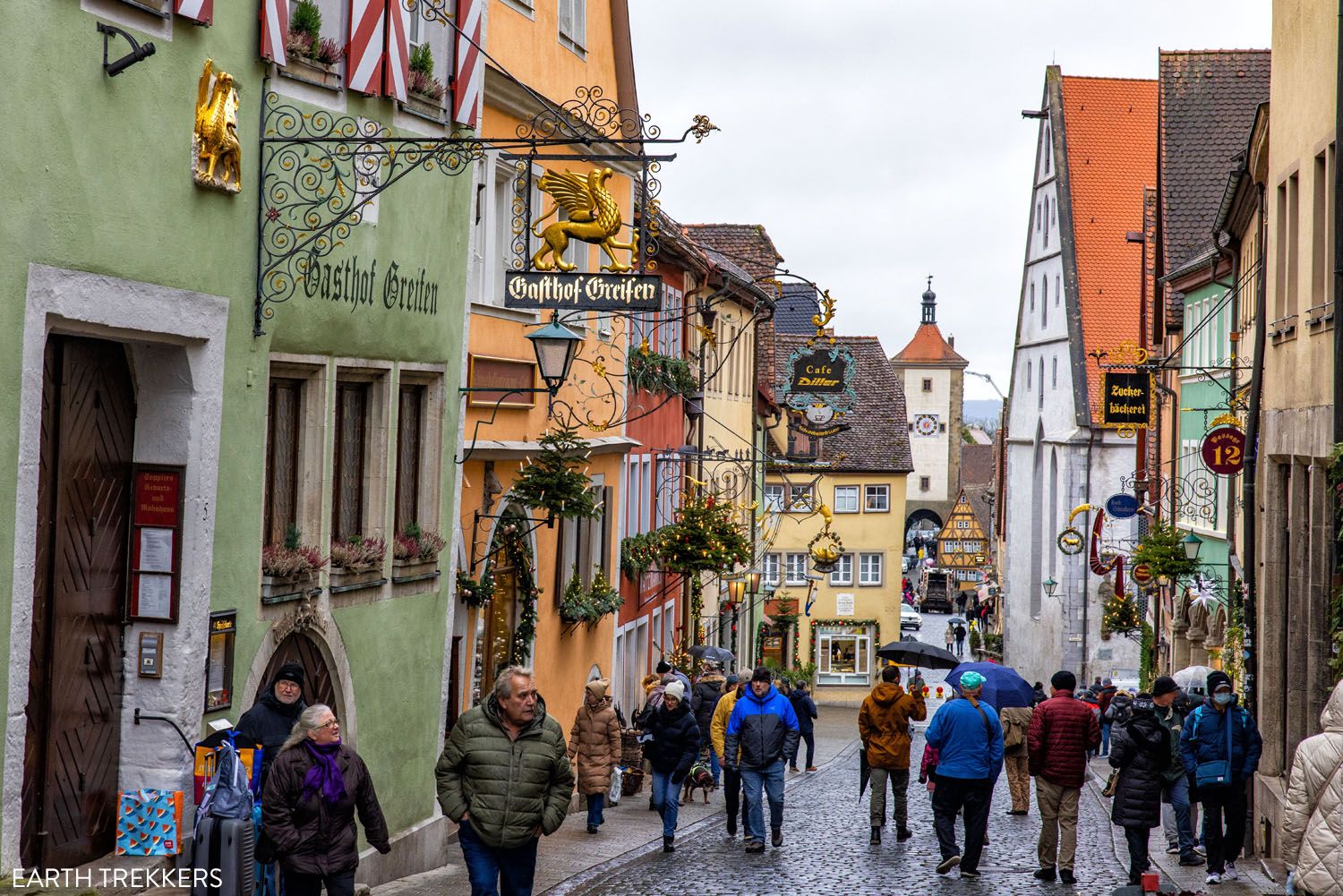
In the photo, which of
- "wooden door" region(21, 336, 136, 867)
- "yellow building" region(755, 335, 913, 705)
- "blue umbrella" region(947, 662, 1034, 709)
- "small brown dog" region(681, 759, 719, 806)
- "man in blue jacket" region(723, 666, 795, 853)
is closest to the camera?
"wooden door" region(21, 336, 136, 867)

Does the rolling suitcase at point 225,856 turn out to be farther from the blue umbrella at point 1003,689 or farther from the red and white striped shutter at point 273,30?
the blue umbrella at point 1003,689

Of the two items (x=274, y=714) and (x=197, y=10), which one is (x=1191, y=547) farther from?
(x=197, y=10)

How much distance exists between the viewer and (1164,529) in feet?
84.7

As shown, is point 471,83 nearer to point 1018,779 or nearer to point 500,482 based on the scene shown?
point 500,482

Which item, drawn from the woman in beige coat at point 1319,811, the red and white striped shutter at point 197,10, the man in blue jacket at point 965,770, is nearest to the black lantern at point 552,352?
the man in blue jacket at point 965,770

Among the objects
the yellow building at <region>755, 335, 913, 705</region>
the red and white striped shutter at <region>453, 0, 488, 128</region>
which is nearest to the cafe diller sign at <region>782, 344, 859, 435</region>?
the yellow building at <region>755, 335, 913, 705</region>

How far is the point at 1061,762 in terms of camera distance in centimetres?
1295

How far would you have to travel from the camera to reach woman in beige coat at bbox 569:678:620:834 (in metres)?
15.1

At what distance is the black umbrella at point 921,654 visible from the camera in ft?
86.8

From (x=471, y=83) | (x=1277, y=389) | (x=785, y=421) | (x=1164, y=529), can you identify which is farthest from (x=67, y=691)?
(x=785, y=421)

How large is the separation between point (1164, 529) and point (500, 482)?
12.9 meters

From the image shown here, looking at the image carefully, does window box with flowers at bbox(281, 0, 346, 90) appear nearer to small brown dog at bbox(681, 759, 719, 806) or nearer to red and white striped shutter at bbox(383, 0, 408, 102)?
red and white striped shutter at bbox(383, 0, 408, 102)

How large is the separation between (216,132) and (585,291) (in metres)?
3.07

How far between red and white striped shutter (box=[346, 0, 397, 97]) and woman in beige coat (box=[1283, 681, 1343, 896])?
6.70 m
